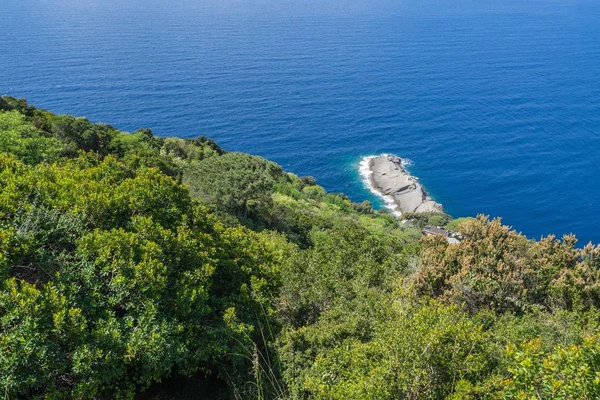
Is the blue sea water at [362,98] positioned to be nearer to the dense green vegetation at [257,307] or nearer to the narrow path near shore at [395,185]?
the narrow path near shore at [395,185]

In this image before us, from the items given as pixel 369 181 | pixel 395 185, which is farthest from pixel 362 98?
pixel 395 185

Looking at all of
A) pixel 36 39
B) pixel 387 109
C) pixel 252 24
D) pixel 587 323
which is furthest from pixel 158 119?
pixel 252 24

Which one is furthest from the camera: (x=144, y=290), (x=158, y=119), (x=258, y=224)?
(x=158, y=119)

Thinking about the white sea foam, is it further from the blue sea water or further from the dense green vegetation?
the dense green vegetation

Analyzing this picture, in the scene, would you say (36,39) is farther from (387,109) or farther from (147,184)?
(147,184)

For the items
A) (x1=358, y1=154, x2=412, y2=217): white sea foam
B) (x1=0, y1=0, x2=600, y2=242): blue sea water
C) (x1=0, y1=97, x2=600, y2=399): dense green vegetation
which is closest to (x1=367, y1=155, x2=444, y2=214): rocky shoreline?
(x1=358, y1=154, x2=412, y2=217): white sea foam
